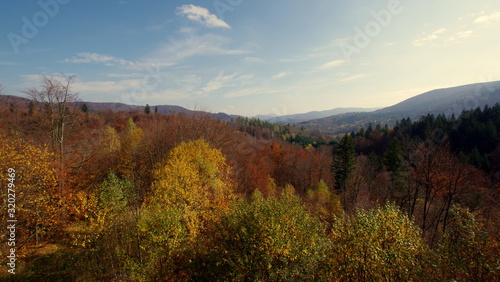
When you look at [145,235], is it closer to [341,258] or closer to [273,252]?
[273,252]

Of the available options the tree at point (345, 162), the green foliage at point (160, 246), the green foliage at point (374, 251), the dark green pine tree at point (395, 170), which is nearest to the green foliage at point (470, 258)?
the green foliage at point (374, 251)

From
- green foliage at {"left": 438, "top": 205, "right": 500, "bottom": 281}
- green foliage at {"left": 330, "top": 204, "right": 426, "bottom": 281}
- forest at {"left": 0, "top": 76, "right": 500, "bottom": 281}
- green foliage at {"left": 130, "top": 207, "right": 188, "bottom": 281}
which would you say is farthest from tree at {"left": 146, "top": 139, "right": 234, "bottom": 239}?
green foliage at {"left": 438, "top": 205, "right": 500, "bottom": 281}

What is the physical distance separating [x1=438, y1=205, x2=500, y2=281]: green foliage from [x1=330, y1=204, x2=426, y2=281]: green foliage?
3.17ft

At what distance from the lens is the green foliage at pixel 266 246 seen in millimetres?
10914

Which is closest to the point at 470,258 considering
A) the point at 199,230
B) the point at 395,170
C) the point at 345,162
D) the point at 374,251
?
the point at 374,251

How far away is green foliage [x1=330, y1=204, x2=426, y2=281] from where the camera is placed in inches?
356

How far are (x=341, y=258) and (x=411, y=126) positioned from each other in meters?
116

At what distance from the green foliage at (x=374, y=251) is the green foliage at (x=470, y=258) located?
97cm

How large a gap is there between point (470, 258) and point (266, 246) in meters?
8.22

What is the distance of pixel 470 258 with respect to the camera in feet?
28.0

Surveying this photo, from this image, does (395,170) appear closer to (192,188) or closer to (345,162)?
(345,162)

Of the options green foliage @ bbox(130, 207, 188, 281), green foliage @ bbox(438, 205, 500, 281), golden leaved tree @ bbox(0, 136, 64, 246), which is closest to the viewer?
green foliage @ bbox(438, 205, 500, 281)

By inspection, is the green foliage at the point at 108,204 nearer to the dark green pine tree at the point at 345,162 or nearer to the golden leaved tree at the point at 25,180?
the golden leaved tree at the point at 25,180

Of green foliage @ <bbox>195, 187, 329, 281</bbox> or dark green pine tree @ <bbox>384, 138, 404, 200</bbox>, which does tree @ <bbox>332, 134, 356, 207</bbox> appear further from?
green foliage @ <bbox>195, 187, 329, 281</bbox>
